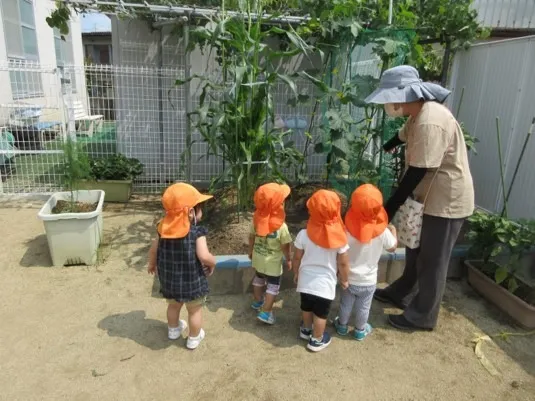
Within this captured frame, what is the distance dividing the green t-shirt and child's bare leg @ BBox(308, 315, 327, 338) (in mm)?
421

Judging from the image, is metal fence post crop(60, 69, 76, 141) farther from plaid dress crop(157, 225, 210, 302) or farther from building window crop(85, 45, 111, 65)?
building window crop(85, 45, 111, 65)

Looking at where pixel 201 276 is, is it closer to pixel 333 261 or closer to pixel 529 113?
pixel 333 261

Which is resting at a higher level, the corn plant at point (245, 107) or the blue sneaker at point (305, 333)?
the corn plant at point (245, 107)

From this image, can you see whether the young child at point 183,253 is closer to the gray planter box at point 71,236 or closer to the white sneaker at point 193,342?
the white sneaker at point 193,342

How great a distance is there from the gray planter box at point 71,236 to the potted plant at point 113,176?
5.24ft

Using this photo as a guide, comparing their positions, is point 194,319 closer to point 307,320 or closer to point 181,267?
point 181,267

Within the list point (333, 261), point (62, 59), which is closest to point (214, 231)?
point (333, 261)

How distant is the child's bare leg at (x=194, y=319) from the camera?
2621 mm

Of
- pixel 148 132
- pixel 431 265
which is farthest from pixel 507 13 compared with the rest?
pixel 148 132

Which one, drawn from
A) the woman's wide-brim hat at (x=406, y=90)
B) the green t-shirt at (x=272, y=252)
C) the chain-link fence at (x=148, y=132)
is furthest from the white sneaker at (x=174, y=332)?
the chain-link fence at (x=148, y=132)

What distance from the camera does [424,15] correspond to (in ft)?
15.6

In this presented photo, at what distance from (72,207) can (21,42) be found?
7.02m

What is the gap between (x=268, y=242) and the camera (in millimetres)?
2852

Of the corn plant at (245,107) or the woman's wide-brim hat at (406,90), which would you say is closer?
the woman's wide-brim hat at (406,90)
